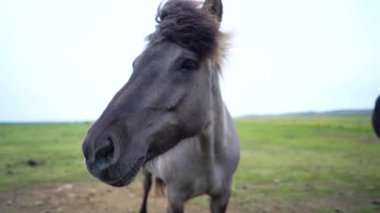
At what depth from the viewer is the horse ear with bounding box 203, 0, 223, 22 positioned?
11.6 feet

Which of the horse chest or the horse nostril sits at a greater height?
the horse nostril

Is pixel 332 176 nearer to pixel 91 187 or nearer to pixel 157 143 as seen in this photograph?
pixel 91 187

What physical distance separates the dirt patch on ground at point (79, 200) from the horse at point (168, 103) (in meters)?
3.90

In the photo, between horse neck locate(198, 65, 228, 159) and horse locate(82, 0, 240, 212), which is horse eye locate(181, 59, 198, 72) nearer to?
horse locate(82, 0, 240, 212)

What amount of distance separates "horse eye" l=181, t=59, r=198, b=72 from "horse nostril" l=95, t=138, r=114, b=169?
41.4 inches

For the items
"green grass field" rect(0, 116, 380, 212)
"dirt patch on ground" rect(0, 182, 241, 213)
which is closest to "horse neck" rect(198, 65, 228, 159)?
"dirt patch on ground" rect(0, 182, 241, 213)

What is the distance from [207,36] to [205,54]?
173 millimetres

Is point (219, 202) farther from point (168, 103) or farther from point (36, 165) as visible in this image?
point (36, 165)

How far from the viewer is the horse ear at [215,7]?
11.6 ft

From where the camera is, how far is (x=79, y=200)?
322 inches

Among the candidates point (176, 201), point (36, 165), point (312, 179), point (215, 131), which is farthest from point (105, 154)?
point (36, 165)

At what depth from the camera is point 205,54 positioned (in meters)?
3.22

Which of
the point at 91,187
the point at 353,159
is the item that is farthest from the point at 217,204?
the point at 353,159

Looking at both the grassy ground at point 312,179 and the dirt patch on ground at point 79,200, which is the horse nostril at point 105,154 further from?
the grassy ground at point 312,179
